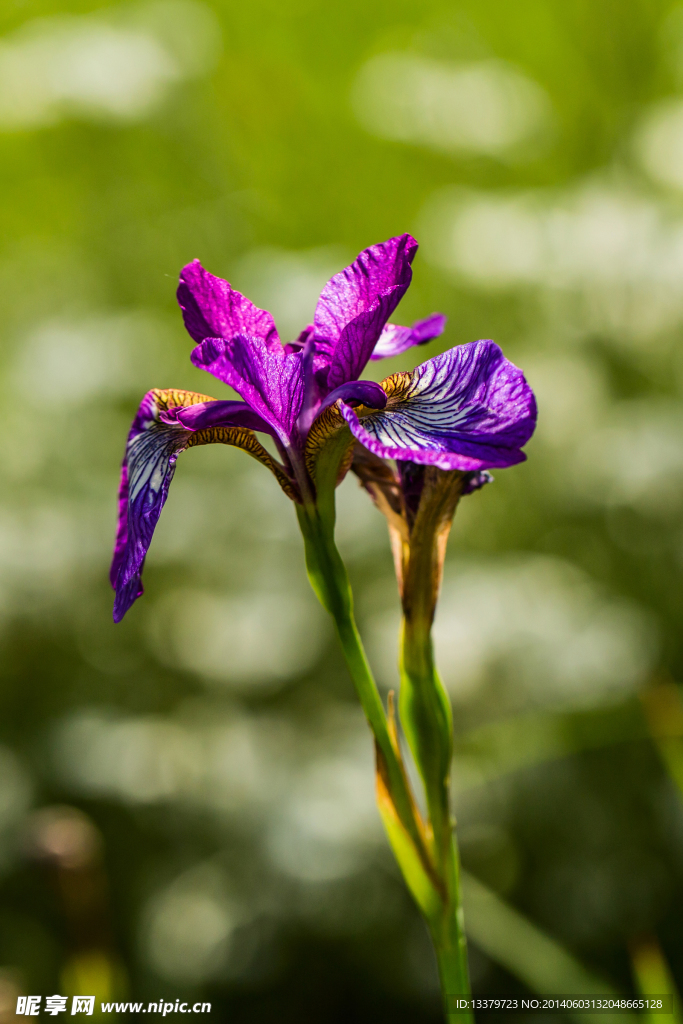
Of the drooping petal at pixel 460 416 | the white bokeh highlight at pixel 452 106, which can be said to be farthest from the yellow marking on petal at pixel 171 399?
the white bokeh highlight at pixel 452 106

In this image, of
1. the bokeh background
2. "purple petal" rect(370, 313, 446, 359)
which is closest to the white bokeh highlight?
the bokeh background

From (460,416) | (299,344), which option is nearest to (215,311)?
(299,344)

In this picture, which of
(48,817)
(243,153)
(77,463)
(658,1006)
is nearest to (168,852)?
(48,817)

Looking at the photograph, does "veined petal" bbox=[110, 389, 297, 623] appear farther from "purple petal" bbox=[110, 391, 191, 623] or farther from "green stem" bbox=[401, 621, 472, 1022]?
"green stem" bbox=[401, 621, 472, 1022]

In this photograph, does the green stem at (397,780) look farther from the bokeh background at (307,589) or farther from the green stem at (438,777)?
the bokeh background at (307,589)

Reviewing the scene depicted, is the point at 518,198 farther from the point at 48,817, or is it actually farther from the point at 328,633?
the point at 48,817
